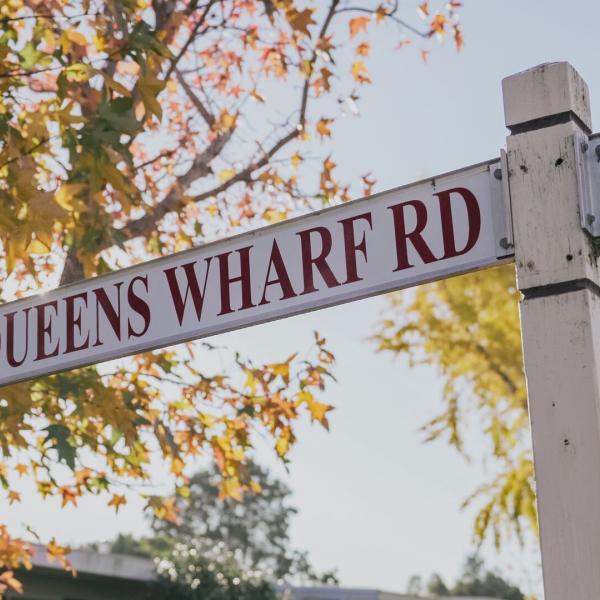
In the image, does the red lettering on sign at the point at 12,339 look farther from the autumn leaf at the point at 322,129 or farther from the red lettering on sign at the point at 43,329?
the autumn leaf at the point at 322,129

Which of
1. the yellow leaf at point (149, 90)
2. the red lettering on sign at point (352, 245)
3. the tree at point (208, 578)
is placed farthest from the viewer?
the tree at point (208, 578)

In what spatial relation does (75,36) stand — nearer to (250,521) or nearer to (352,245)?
(352,245)

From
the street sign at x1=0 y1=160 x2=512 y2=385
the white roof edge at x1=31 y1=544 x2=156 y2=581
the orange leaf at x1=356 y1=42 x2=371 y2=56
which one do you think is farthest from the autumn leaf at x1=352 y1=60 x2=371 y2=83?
the white roof edge at x1=31 y1=544 x2=156 y2=581

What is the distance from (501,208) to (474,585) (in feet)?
275

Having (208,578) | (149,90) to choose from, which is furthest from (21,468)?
(208,578)

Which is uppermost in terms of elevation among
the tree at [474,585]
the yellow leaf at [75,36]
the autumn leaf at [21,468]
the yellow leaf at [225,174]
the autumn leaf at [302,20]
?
the autumn leaf at [302,20]

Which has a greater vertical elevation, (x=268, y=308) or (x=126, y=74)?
(x=126, y=74)

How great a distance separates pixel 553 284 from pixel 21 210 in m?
3.43

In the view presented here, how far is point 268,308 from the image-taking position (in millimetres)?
2725

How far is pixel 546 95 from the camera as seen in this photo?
2436 mm

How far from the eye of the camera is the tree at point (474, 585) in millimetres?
79925

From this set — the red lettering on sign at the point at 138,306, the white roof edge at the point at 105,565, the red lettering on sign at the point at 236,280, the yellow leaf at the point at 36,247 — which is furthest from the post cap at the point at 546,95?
the white roof edge at the point at 105,565

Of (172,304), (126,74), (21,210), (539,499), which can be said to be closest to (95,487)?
(21,210)

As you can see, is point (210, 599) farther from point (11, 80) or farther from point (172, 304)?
point (172, 304)
